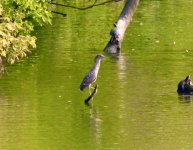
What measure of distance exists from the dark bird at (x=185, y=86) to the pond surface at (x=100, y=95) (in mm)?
333

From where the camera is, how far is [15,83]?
1056 inches

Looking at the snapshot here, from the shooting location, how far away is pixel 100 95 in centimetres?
2486

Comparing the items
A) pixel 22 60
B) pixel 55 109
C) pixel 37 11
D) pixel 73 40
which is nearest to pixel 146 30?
pixel 73 40

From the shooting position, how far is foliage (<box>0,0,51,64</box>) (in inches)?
973

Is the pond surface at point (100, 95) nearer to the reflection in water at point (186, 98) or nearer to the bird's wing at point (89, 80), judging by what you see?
the reflection in water at point (186, 98)

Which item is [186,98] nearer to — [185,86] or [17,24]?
[185,86]

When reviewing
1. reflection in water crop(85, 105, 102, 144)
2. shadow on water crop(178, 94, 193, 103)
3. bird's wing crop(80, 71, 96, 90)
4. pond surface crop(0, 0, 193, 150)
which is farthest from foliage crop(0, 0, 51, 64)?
shadow on water crop(178, 94, 193, 103)

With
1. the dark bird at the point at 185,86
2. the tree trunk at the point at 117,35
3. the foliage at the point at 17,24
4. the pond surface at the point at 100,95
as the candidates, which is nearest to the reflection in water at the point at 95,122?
the pond surface at the point at 100,95

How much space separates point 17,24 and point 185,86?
13.8 feet

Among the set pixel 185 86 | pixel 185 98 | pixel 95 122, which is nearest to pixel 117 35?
pixel 185 86

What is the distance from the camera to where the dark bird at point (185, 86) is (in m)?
24.7

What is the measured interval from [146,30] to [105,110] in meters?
16.6

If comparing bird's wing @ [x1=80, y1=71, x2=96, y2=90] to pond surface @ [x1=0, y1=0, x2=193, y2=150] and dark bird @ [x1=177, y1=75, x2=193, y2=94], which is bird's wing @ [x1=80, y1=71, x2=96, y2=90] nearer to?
pond surface @ [x1=0, y1=0, x2=193, y2=150]

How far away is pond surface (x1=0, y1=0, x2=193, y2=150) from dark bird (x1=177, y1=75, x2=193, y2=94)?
0.33 metres
